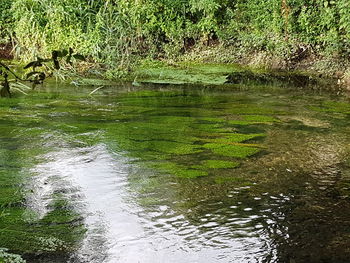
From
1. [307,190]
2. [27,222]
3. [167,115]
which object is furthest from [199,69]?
[27,222]

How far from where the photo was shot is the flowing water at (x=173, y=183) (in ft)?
10.1

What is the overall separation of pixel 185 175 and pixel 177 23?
7943 mm

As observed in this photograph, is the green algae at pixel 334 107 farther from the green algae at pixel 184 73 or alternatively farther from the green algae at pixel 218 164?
the green algae at pixel 218 164

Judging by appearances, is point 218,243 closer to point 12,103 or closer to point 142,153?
point 142,153

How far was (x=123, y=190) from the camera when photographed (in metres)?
3.99

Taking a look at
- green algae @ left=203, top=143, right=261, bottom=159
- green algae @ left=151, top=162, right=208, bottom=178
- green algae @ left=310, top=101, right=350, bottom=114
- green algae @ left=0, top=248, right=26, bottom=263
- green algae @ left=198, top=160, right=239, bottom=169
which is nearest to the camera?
green algae @ left=0, top=248, right=26, bottom=263

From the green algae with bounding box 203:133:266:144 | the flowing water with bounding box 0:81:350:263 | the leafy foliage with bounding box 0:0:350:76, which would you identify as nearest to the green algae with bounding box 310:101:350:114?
the flowing water with bounding box 0:81:350:263

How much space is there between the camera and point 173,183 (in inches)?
163

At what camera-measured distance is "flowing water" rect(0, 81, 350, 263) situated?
3.09 m

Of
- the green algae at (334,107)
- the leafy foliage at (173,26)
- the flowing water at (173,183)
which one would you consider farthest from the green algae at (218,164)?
the leafy foliage at (173,26)

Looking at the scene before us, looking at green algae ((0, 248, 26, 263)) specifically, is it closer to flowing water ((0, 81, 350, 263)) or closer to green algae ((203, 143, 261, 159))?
flowing water ((0, 81, 350, 263))

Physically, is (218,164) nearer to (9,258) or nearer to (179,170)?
(179,170)

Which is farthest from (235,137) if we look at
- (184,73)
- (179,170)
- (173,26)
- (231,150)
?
(173,26)

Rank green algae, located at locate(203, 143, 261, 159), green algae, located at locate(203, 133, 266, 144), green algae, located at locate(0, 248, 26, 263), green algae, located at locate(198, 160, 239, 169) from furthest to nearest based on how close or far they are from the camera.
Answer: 1. green algae, located at locate(203, 133, 266, 144)
2. green algae, located at locate(203, 143, 261, 159)
3. green algae, located at locate(198, 160, 239, 169)
4. green algae, located at locate(0, 248, 26, 263)
